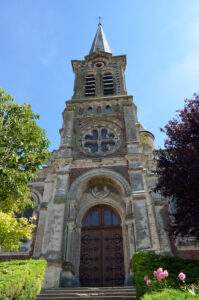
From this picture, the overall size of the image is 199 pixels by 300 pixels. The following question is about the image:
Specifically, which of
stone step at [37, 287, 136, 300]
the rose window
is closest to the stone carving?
the rose window

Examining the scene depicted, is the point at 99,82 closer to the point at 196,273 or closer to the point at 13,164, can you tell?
the point at 13,164

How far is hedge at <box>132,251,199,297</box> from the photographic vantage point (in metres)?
10.6

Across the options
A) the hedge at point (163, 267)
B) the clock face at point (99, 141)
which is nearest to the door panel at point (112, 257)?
the hedge at point (163, 267)

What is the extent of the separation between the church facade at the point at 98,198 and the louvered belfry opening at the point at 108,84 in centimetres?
133

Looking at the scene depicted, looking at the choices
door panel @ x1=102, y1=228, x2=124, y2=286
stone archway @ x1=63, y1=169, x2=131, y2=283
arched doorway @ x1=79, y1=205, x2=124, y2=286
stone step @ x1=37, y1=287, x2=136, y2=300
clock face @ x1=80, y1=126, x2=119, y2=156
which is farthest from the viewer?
clock face @ x1=80, y1=126, x2=119, y2=156

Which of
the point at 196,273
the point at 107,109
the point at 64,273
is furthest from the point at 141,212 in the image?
the point at 107,109

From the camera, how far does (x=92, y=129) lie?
82.3ft

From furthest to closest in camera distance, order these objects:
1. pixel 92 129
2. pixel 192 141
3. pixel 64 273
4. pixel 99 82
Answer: pixel 99 82
pixel 92 129
pixel 64 273
pixel 192 141

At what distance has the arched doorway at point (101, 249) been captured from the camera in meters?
17.8

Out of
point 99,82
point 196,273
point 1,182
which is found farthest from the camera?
point 99,82

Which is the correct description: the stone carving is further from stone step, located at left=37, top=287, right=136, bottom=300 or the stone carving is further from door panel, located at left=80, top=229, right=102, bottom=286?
stone step, located at left=37, top=287, right=136, bottom=300

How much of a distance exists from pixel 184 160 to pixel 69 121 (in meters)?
13.5

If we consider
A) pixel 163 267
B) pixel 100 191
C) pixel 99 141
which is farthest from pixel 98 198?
pixel 163 267

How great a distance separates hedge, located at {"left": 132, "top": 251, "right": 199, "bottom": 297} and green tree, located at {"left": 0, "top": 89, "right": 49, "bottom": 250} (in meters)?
4.57
